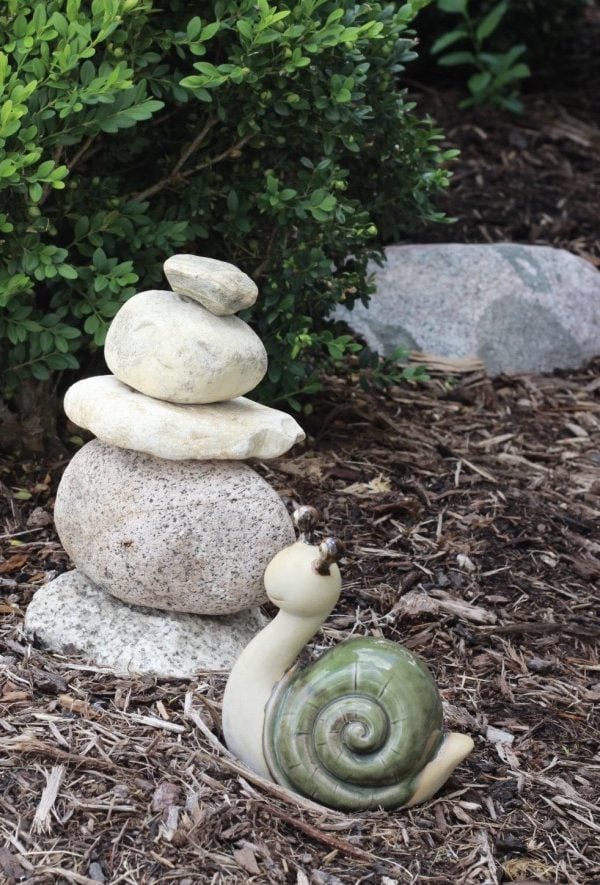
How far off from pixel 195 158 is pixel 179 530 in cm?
174

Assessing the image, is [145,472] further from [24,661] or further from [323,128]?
[323,128]

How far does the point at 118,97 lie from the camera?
12.8 feet

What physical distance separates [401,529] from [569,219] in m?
3.52

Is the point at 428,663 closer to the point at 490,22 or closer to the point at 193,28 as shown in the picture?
the point at 193,28

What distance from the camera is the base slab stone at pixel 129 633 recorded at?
11.6 feet

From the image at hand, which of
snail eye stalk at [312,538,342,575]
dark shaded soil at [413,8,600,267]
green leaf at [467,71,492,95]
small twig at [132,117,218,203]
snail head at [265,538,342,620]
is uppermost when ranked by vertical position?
small twig at [132,117,218,203]

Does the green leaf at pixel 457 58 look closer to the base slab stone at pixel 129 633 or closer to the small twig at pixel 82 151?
the small twig at pixel 82 151

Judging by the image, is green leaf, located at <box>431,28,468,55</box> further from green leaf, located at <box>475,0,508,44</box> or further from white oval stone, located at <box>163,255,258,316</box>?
white oval stone, located at <box>163,255,258,316</box>

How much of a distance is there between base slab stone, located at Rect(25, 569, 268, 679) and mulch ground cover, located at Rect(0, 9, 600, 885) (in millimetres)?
61

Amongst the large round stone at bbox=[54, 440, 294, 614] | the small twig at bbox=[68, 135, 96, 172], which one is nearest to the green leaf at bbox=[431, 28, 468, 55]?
the small twig at bbox=[68, 135, 96, 172]

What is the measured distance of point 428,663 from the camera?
385 cm

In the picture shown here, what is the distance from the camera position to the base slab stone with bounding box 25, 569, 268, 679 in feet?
11.6

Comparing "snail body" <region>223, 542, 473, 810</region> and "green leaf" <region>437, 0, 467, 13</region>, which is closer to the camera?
"snail body" <region>223, 542, 473, 810</region>

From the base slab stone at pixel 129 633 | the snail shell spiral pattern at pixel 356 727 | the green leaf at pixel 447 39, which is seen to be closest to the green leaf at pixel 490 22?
the green leaf at pixel 447 39
